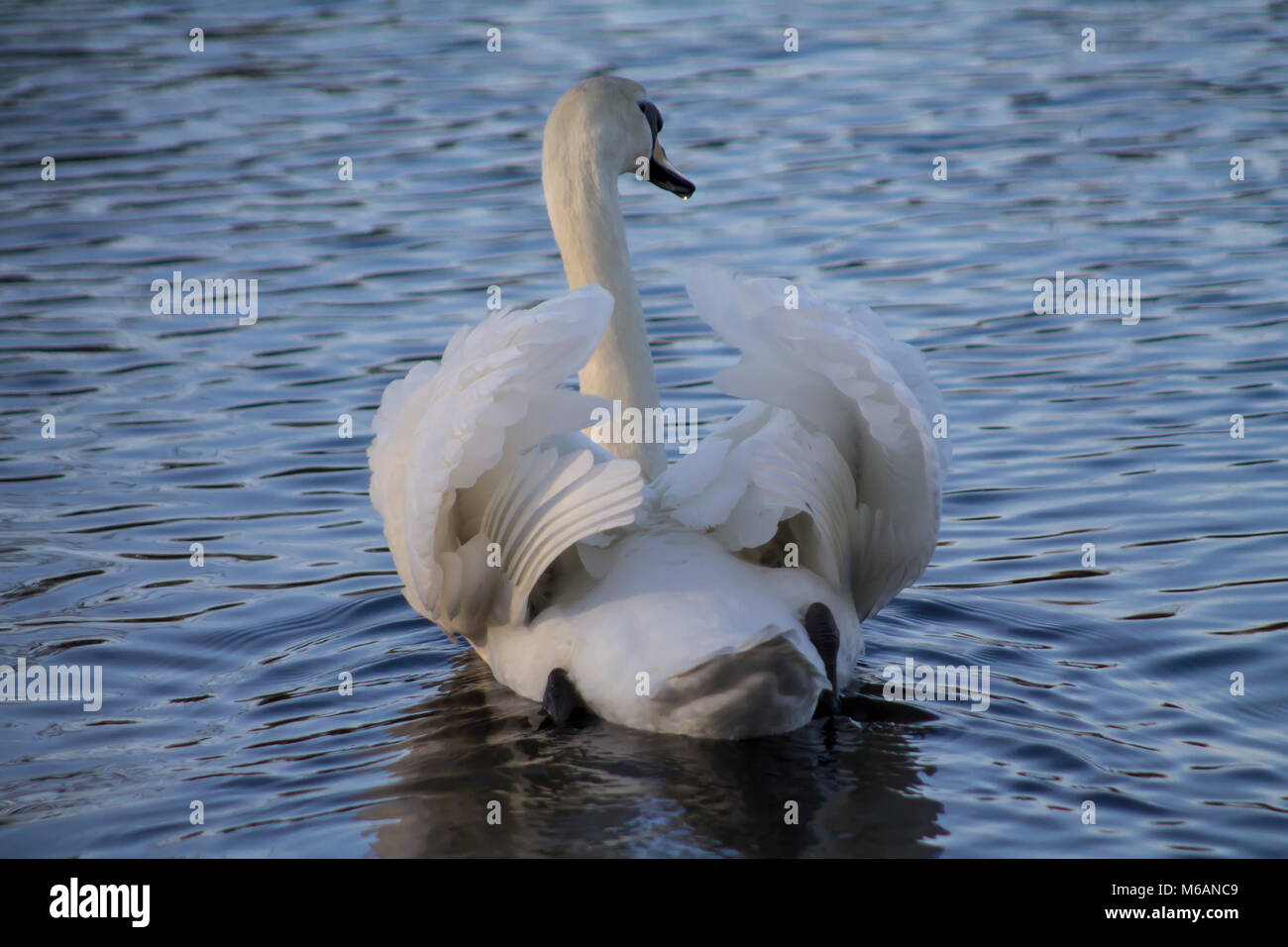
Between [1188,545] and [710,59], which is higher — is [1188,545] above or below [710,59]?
below

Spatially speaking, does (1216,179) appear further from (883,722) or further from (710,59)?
(883,722)

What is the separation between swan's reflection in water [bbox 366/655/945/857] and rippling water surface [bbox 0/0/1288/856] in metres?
0.02

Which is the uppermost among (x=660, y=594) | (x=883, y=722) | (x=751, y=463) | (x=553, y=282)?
(x=553, y=282)

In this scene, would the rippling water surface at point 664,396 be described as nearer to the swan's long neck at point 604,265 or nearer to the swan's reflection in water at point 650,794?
the swan's reflection in water at point 650,794

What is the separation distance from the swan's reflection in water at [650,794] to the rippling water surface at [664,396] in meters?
0.02

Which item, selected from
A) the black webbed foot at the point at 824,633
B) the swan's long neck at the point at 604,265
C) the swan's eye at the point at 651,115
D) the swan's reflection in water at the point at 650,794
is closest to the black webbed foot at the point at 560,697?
the swan's reflection in water at the point at 650,794

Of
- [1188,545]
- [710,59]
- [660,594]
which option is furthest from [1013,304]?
[710,59]

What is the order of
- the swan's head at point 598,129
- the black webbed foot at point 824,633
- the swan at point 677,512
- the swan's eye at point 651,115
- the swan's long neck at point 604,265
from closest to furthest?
the swan at point 677,512, the black webbed foot at point 824,633, the swan's long neck at point 604,265, the swan's head at point 598,129, the swan's eye at point 651,115

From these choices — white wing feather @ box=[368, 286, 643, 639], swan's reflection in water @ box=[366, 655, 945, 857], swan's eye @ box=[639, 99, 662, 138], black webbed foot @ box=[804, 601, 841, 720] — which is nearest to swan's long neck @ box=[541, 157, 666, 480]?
swan's eye @ box=[639, 99, 662, 138]

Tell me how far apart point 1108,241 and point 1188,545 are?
4487 mm

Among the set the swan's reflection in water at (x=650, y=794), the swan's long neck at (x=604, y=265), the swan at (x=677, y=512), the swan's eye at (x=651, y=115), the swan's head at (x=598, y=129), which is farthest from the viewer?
the swan's eye at (x=651, y=115)

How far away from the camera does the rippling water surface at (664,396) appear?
199 inches

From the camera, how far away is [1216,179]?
12109mm

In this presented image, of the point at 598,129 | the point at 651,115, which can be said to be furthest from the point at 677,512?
the point at 651,115
